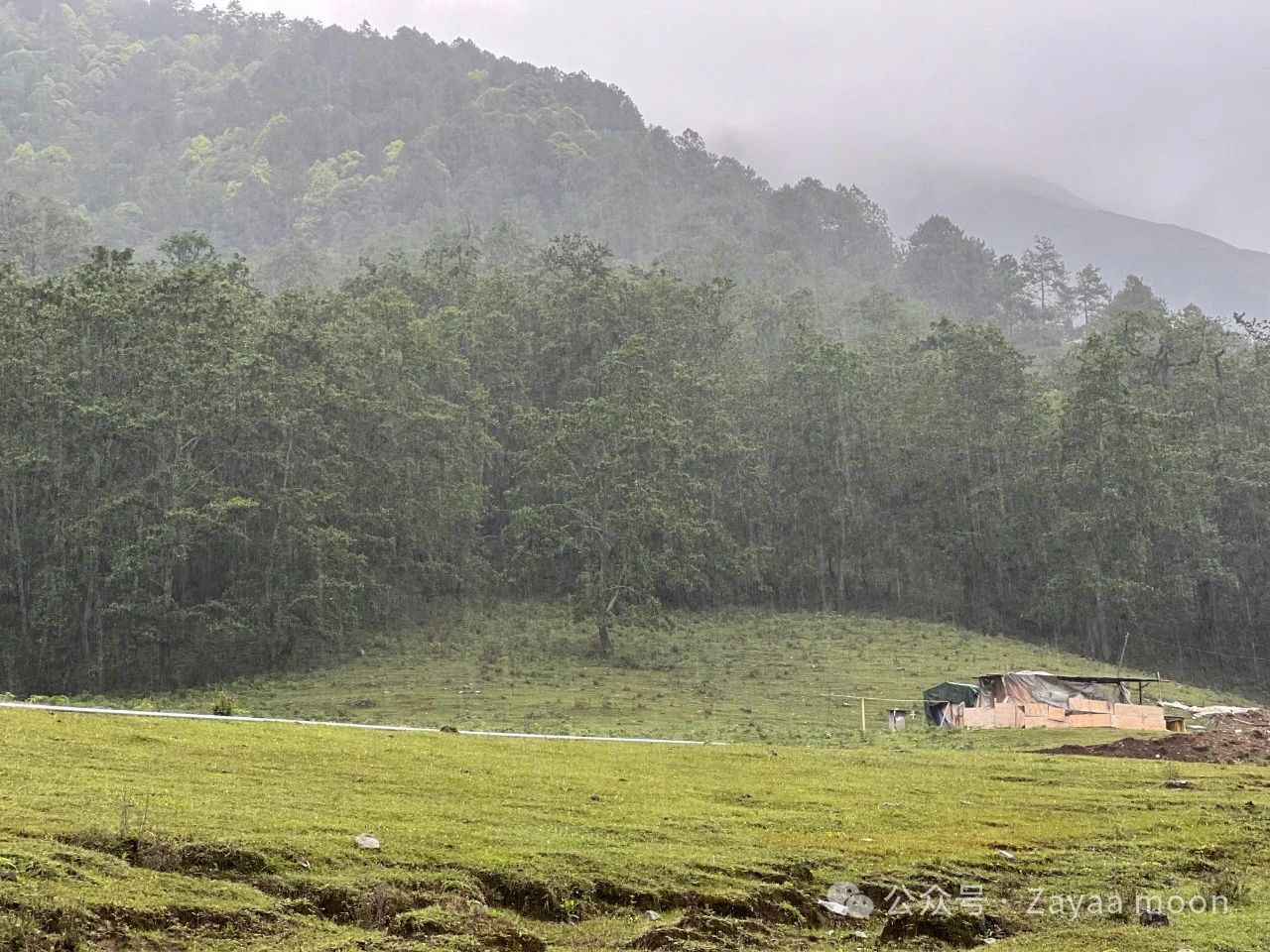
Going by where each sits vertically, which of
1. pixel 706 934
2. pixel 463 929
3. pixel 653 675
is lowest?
pixel 653 675

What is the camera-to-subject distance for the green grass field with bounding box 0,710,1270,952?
12.4 metres

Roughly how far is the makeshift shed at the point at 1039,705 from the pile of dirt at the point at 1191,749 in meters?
3.60

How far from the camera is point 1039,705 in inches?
1531

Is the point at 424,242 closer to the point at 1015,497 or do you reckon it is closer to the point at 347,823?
the point at 1015,497

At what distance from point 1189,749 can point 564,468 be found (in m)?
36.6

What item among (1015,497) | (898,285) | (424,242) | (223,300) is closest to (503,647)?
(223,300)

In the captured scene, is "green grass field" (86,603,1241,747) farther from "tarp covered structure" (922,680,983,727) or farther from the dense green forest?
the dense green forest

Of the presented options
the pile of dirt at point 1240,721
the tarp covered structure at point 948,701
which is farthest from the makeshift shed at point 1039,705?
the pile of dirt at point 1240,721

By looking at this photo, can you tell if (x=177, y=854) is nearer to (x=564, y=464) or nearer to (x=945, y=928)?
(x=945, y=928)

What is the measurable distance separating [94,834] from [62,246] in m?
97.0

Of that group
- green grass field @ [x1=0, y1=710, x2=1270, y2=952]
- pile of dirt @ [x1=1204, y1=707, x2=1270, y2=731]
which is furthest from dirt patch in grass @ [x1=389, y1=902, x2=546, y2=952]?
pile of dirt @ [x1=1204, y1=707, x2=1270, y2=731]

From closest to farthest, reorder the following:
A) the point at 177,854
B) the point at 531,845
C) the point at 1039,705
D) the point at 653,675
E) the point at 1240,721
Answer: the point at 177,854 < the point at 531,845 < the point at 1039,705 < the point at 1240,721 < the point at 653,675

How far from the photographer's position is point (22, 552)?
2137 inches

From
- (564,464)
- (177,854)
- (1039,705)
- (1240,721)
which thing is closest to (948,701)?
(1039,705)
